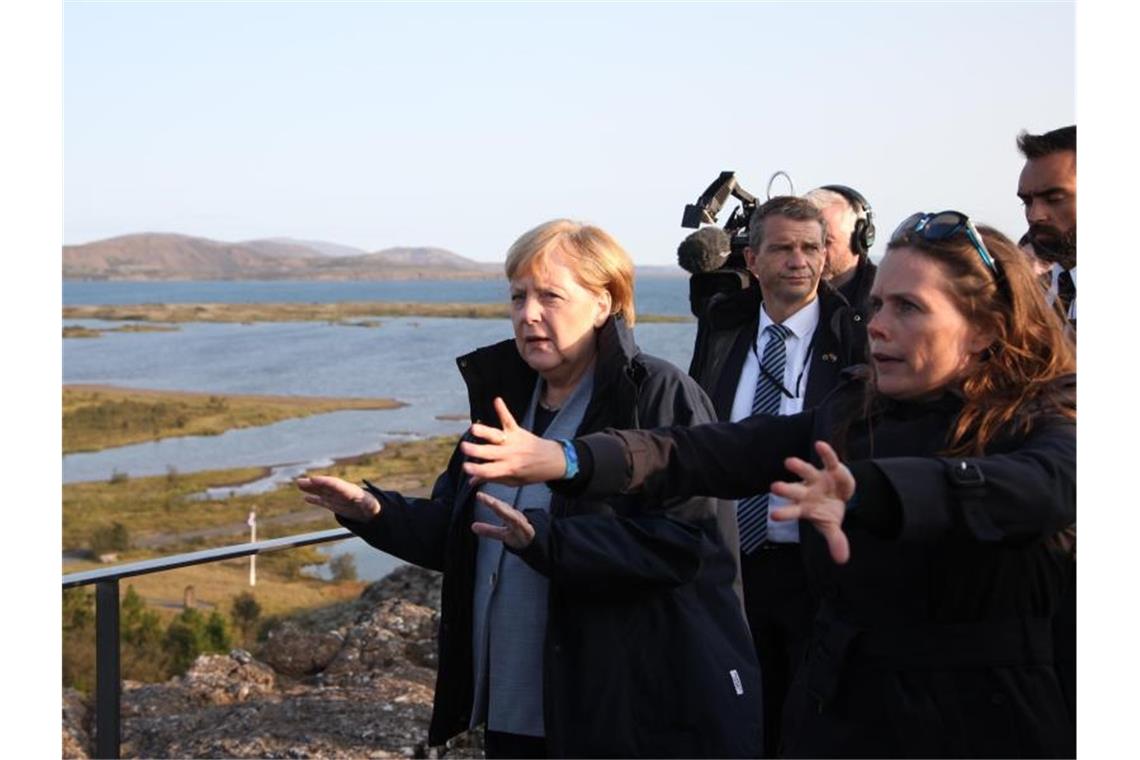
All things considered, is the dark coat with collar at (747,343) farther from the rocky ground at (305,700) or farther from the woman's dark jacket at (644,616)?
the rocky ground at (305,700)

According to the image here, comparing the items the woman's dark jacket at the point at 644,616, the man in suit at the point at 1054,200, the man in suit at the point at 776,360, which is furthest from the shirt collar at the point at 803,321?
the woman's dark jacket at the point at 644,616

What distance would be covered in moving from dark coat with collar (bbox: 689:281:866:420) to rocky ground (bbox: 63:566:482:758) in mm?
1287

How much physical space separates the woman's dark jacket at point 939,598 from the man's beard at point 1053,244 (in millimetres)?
1334

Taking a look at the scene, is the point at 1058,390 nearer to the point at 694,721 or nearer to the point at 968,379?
the point at 968,379

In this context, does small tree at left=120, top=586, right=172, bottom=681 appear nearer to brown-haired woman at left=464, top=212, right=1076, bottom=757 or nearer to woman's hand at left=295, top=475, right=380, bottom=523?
woman's hand at left=295, top=475, right=380, bottom=523

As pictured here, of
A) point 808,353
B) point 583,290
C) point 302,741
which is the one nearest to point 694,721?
point 583,290

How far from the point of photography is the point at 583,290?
310 cm

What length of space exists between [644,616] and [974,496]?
3.34ft

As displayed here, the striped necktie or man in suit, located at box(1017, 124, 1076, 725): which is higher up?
man in suit, located at box(1017, 124, 1076, 725)

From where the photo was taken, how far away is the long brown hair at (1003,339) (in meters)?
2.15

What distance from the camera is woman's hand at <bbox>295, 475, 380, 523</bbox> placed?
301 cm

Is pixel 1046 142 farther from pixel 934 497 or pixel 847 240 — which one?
pixel 934 497

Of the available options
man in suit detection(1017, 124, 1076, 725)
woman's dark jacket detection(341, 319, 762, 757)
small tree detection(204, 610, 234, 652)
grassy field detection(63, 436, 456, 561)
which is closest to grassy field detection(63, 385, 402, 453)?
grassy field detection(63, 436, 456, 561)
